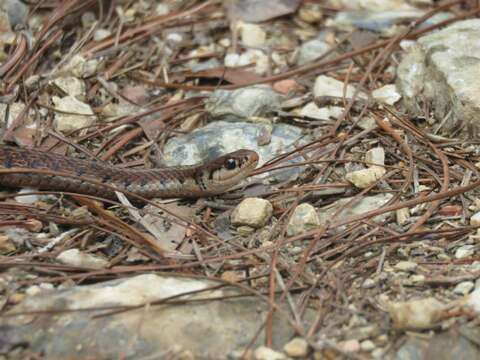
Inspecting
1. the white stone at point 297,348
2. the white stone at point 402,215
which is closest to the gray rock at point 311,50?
the white stone at point 402,215

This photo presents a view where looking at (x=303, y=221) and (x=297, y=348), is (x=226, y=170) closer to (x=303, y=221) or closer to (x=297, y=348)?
(x=303, y=221)

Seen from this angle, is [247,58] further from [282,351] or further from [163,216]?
[282,351]

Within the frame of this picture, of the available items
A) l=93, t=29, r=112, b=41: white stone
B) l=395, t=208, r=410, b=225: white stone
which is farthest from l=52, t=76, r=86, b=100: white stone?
l=395, t=208, r=410, b=225: white stone

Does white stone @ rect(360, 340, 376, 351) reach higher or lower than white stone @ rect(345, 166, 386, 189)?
higher

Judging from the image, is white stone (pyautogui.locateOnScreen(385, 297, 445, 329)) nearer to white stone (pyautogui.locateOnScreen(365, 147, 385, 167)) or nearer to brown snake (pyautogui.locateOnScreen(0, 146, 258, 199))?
white stone (pyautogui.locateOnScreen(365, 147, 385, 167))

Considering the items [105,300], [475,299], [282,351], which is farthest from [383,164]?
[105,300]

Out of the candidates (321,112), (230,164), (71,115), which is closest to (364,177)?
(230,164)
